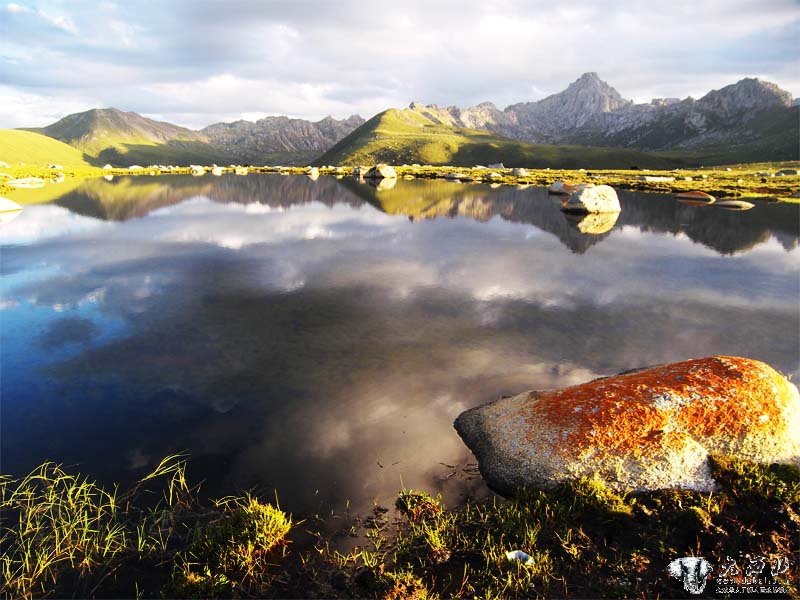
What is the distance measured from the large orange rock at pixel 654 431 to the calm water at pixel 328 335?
1.79 m

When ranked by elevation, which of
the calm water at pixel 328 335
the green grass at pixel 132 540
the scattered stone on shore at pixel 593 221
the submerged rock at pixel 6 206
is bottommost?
the green grass at pixel 132 540

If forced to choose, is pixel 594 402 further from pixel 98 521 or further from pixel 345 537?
pixel 98 521

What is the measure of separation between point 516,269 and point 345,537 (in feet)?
87.3

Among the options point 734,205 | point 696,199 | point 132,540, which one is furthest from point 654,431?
point 696,199

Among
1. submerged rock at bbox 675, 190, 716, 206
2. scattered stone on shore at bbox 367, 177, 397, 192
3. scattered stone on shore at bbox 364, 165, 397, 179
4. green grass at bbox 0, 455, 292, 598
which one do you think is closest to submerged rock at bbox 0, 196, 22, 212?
scattered stone on shore at bbox 367, 177, 397, 192

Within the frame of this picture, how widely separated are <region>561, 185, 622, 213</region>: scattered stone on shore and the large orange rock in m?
57.1

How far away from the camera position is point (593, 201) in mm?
62969

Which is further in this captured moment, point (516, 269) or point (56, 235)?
point (56, 235)

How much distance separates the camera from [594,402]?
10.9 metres

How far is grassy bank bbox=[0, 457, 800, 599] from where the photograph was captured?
766cm

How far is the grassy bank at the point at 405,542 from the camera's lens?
766 centimetres

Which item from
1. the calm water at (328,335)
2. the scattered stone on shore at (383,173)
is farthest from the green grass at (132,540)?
the scattered stone on shore at (383,173)

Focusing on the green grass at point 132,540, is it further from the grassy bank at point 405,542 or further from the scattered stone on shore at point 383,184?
the scattered stone on shore at point 383,184

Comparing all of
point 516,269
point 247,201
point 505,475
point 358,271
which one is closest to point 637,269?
point 516,269
